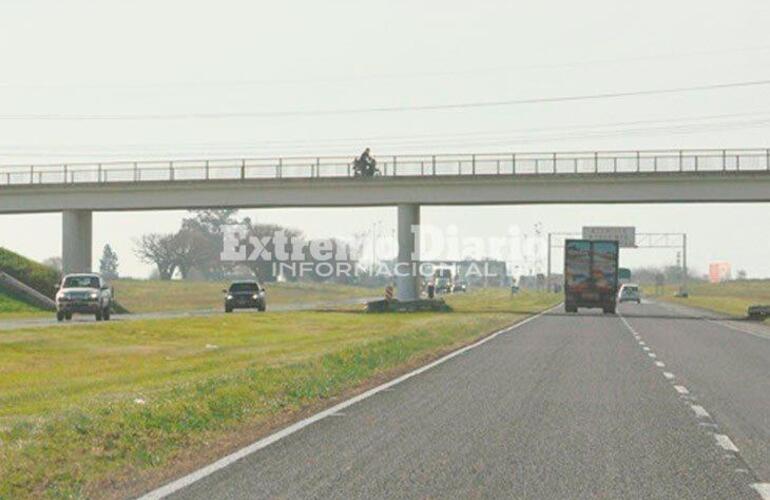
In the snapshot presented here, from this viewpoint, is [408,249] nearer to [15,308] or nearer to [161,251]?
[15,308]

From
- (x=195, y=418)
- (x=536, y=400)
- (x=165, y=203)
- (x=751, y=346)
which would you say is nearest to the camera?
(x=195, y=418)

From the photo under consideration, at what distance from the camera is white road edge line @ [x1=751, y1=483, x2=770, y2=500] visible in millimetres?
8727

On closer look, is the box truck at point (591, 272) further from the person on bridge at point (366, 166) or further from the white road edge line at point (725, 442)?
the white road edge line at point (725, 442)

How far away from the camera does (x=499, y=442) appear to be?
1160cm

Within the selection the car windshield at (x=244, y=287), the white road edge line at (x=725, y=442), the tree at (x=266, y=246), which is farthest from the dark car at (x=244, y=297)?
the tree at (x=266, y=246)

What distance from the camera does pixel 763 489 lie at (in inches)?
356

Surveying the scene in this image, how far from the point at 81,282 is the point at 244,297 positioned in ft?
46.8

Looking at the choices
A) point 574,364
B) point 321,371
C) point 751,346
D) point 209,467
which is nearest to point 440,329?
point 751,346

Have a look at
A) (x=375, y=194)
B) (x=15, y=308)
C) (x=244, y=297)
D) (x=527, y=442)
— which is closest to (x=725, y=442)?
(x=527, y=442)

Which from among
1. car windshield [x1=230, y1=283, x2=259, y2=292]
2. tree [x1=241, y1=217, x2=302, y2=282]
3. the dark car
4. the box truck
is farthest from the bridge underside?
tree [x1=241, y1=217, x2=302, y2=282]

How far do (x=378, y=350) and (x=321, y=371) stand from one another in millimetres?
6120

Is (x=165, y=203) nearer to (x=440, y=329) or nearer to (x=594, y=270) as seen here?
(x=594, y=270)

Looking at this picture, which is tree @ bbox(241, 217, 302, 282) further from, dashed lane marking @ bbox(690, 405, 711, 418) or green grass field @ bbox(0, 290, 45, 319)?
dashed lane marking @ bbox(690, 405, 711, 418)

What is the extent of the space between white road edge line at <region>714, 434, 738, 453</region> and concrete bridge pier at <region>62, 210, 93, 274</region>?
56611mm
